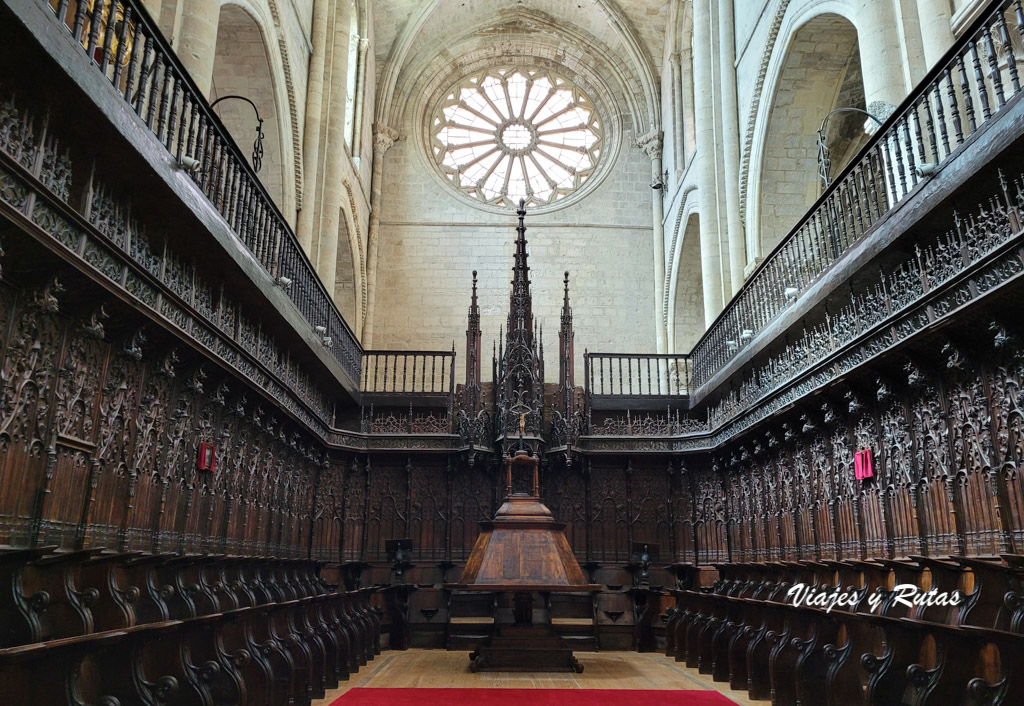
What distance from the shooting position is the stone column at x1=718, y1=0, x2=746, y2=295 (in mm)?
13492

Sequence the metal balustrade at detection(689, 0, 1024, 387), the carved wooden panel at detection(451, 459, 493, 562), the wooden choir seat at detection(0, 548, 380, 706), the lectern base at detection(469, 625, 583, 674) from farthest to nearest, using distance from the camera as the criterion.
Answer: the carved wooden panel at detection(451, 459, 493, 562) < the lectern base at detection(469, 625, 583, 674) < the metal balustrade at detection(689, 0, 1024, 387) < the wooden choir seat at detection(0, 548, 380, 706)

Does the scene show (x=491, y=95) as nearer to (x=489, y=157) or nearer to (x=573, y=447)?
(x=489, y=157)

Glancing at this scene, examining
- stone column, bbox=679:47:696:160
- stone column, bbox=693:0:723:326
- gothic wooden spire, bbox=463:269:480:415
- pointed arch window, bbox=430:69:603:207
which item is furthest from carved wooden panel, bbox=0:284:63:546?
pointed arch window, bbox=430:69:603:207

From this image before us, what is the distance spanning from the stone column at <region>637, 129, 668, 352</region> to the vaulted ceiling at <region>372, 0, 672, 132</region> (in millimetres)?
439

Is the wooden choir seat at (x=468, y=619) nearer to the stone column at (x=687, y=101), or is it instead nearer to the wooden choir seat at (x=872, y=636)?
the wooden choir seat at (x=872, y=636)

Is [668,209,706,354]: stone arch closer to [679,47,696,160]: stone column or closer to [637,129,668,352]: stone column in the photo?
[637,129,668,352]: stone column

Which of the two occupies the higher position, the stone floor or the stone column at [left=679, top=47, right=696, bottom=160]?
the stone column at [left=679, top=47, right=696, bottom=160]

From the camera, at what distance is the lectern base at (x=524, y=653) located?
793 centimetres

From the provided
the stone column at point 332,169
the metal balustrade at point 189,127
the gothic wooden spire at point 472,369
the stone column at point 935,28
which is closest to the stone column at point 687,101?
the gothic wooden spire at point 472,369

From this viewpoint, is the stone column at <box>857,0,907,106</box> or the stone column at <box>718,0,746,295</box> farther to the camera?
the stone column at <box>718,0,746,295</box>

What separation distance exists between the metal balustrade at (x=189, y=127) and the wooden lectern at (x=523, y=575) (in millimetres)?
3347

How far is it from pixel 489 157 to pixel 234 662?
726 inches

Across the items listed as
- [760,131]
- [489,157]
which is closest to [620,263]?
[489,157]

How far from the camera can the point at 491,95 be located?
22.4m
